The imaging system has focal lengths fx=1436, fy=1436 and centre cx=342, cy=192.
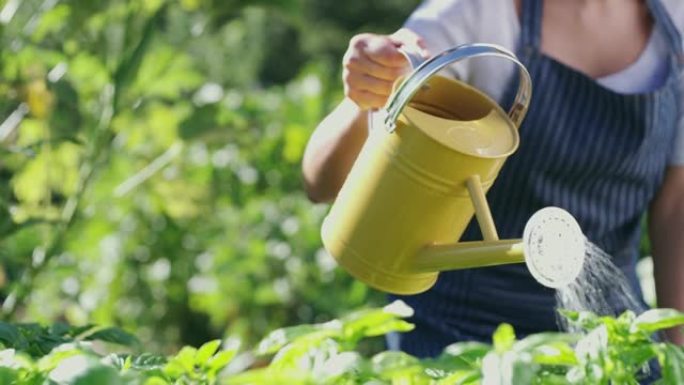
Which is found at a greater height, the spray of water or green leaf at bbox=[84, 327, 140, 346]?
green leaf at bbox=[84, 327, 140, 346]

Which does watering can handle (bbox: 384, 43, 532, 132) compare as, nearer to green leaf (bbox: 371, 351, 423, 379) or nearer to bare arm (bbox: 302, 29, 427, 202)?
bare arm (bbox: 302, 29, 427, 202)

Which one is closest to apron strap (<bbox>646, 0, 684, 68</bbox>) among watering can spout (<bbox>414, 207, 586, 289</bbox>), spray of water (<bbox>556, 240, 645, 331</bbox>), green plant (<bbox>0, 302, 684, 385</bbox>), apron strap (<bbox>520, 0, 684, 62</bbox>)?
apron strap (<bbox>520, 0, 684, 62</bbox>)

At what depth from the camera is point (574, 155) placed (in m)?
1.82

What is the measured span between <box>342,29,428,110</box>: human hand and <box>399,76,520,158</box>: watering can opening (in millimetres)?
41

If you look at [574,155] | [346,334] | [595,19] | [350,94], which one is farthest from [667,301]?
[346,334]

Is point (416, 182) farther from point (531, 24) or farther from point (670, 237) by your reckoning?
point (670, 237)

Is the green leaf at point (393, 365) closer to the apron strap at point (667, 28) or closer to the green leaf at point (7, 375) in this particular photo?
the green leaf at point (7, 375)

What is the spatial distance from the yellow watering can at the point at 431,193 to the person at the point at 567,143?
261mm

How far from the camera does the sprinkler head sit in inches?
47.3

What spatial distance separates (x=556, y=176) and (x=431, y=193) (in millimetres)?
498

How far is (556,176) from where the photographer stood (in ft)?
5.99

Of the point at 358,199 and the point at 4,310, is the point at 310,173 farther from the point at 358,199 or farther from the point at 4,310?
the point at 4,310

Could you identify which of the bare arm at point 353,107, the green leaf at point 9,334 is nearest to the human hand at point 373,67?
the bare arm at point 353,107

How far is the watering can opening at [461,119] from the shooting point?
1.35 metres
